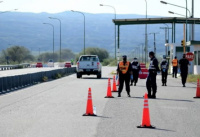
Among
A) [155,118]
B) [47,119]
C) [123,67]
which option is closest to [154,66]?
[123,67]

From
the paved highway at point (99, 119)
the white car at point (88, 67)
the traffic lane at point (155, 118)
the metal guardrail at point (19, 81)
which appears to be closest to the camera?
the paved highway at point (99, 119)

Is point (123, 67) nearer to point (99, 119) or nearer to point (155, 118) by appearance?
point (155, 118)

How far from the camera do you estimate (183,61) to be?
98.2 feet

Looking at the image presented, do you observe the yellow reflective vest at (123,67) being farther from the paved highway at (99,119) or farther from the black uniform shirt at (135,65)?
the black uniform shirt at (135,65)

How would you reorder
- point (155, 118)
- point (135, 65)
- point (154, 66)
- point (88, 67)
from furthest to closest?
Answer: point (88, 67)
point (135, 65)
point (154, 66)
point (155, 118)

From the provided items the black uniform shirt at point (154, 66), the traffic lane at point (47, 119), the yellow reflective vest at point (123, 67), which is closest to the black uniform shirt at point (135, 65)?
the yellow reflective vest at point (123, 67)

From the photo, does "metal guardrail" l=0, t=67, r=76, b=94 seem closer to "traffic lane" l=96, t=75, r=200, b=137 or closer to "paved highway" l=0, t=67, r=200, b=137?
"paved highway" l=0, t=67, r=200, b=137

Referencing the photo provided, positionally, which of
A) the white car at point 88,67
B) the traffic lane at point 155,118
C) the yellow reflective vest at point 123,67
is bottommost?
the traffic lane at point 155,118

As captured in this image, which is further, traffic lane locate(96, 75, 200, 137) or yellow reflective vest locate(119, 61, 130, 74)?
yellow reflective vest locate(119, 61, 130, 74)

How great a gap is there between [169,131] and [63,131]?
2273mm

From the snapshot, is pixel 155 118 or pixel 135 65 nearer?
pixel 155 118

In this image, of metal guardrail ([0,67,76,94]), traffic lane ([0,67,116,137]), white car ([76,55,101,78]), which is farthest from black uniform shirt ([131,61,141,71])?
white car ([76,55,101,78])

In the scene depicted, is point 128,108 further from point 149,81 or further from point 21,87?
point 21,87

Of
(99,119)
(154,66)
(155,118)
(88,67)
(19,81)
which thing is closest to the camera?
(99,119)
